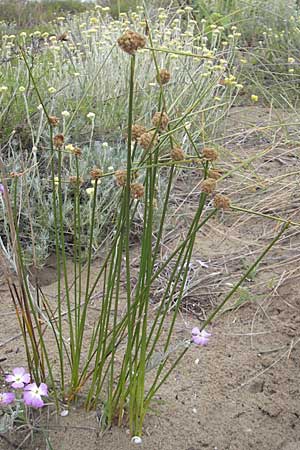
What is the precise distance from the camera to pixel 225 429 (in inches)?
69.7

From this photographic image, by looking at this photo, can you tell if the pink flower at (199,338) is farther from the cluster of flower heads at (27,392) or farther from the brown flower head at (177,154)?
the brown flower head at (177,154)

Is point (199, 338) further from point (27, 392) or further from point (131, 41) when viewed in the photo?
point (131, 41)

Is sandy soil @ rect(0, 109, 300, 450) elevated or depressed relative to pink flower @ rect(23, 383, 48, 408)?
depressed

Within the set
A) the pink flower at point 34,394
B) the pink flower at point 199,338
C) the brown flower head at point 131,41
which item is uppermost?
the brown flower head at point 131,41

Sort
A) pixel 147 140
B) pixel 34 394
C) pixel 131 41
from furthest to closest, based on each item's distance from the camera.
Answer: pixel 34 394
pixel 147 140
pixel 131 41

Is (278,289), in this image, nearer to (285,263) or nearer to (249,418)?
(285,263)

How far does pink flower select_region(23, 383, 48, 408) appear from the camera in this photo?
59.1 inches

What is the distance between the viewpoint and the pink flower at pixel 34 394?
1.50 meters

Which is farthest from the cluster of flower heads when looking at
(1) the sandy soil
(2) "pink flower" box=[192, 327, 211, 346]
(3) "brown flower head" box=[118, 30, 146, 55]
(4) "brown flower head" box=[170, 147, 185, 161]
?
(3) "brown flower head" box=[118, 30, 146, 55]

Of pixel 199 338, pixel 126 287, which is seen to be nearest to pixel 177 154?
pixel 126 287

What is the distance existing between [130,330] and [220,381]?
1.92 feet

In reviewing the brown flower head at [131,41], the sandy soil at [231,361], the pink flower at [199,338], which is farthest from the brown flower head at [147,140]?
the sandy soil at [231,361]

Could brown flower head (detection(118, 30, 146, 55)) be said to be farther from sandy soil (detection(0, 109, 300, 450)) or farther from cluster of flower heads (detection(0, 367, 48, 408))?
sandy soil (detection(0, 109, 300, 450))

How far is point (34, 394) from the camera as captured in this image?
1.53 meters
